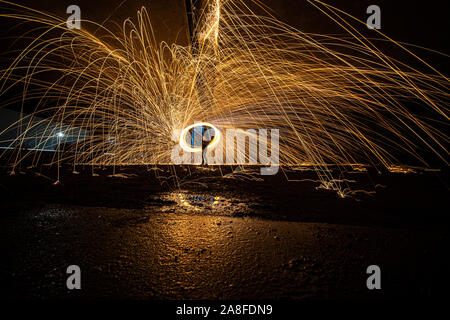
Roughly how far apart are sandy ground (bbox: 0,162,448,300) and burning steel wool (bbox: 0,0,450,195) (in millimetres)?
1455

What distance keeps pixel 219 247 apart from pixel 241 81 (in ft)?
16.0

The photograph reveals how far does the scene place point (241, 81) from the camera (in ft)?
17.1

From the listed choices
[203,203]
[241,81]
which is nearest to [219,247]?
[203,203]

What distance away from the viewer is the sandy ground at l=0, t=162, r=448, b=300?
837 millimetres

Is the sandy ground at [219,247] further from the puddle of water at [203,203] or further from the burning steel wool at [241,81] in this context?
the burning steel wool at [241,81]

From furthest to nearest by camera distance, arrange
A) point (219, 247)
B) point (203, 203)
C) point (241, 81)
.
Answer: point (241, 81) < point (203, 203) < point (219, 247)

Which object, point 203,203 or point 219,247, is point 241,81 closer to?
point 203,203

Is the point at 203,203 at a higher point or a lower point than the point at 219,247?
higher

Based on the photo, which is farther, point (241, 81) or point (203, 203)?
point (241, 81)

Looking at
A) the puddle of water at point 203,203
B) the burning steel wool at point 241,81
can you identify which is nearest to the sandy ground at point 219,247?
the puddle of water at point 203,203

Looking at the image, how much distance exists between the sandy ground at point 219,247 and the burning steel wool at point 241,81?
1.46 meters
